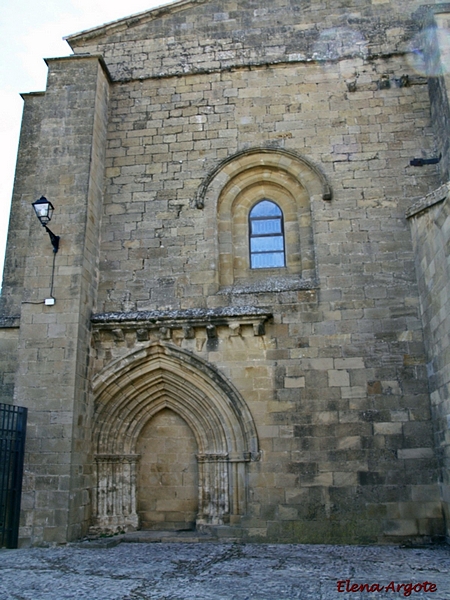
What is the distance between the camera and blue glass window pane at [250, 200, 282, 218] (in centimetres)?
970

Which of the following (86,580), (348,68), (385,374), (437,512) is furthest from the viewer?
(348,68)

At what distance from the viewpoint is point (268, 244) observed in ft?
31.2

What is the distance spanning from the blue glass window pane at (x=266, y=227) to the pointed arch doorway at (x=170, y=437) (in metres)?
2.47

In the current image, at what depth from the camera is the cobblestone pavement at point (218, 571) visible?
Answer: 17.3 feet

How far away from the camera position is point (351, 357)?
8484 mm

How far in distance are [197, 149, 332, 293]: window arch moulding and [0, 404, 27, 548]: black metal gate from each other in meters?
3.63

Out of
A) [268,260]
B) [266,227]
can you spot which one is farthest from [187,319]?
[266,227]

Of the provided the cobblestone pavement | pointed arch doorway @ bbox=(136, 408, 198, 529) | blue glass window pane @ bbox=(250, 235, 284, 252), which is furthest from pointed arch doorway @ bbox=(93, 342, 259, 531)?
blue glass window pane @ bbox=(250, 235, 284, 252)

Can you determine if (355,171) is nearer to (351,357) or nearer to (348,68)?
(348,68)

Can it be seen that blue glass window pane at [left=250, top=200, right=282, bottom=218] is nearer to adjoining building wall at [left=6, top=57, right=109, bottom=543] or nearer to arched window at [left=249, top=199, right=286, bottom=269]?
arched window at [left=249, top=199, right=286, bottom=269]

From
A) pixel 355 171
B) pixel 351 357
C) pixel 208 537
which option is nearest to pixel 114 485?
pixel 208 537

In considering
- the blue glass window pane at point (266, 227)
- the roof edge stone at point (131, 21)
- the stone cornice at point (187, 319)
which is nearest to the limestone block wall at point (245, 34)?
the roof edge stone at point (131, 21)

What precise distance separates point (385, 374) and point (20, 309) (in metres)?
5.79

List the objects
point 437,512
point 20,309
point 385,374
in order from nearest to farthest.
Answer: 1. point 437,512
2. point 385,374
3. point 20,309
